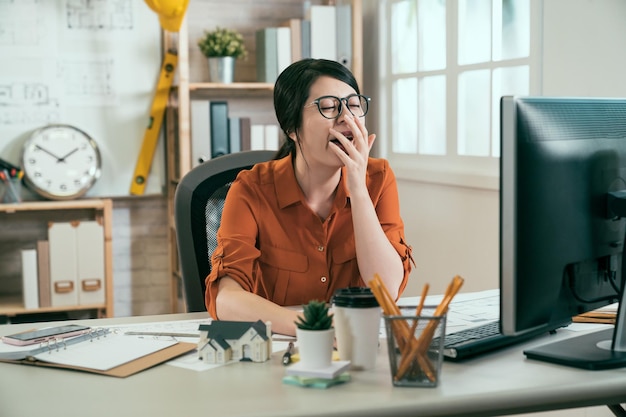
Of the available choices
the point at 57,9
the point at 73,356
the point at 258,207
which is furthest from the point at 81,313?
the point at 73,356

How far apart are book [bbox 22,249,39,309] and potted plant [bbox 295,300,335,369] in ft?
9.40

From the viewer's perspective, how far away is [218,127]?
3953 millimetres

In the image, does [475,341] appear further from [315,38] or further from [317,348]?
[315,38]

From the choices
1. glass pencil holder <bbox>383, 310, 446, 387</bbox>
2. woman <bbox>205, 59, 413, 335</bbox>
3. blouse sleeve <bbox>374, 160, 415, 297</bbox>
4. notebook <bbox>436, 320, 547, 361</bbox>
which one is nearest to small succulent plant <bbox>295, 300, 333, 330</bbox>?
glass pencil holder <bbox>383, 310, 446, 387</bbox>

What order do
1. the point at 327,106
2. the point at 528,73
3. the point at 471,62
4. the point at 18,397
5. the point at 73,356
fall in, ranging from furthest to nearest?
the point at 471,62 < the point at 528,73 < the point at 327,106 < the point at 73,356 < the point at 18,397

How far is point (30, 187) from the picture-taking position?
3.94m

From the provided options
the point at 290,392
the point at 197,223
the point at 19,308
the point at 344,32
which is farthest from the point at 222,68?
the point at 290,392

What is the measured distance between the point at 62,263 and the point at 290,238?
7.58ft

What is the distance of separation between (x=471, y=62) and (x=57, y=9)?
6.63ft

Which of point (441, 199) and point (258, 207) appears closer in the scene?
point (258, 207)

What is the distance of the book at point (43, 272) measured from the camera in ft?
12.7

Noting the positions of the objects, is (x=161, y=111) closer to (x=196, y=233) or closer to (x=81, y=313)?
(x=81, y=313)

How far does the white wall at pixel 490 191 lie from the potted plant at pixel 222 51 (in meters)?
0.66

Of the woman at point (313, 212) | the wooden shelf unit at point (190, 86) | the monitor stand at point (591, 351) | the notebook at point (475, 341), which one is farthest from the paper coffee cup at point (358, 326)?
the wooden shelf unit at point (190, 86)
